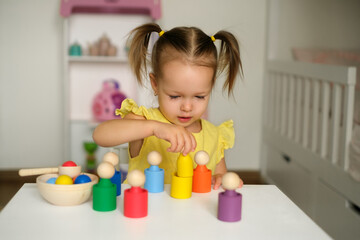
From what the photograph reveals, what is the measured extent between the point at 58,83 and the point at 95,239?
2254mm

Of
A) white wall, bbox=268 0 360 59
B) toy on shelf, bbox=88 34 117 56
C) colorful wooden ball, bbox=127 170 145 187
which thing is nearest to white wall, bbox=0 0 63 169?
toy on shelf, bbox=88 34 117 56

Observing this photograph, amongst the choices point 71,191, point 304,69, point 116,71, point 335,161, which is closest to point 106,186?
point 71,191

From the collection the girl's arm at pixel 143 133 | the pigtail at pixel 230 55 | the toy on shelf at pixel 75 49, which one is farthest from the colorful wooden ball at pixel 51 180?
the toy on shelf at pixel 75 49

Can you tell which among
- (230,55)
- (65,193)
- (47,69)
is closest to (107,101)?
(47,69)

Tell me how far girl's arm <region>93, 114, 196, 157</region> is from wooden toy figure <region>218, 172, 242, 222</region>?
0.12 meters

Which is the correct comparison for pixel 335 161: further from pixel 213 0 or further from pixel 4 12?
pixel 4 12

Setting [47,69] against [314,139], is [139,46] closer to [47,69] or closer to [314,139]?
[314,139]

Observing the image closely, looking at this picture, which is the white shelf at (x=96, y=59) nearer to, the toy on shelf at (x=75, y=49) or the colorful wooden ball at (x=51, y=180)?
the toy on shelf at (x=75, y=49)

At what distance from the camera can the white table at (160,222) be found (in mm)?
667

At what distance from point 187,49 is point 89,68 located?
1883 mm

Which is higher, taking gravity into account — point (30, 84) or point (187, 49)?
point (187, 49)

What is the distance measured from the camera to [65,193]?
29.9 inches

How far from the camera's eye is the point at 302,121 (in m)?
2.27

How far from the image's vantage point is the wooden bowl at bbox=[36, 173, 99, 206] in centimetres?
76
